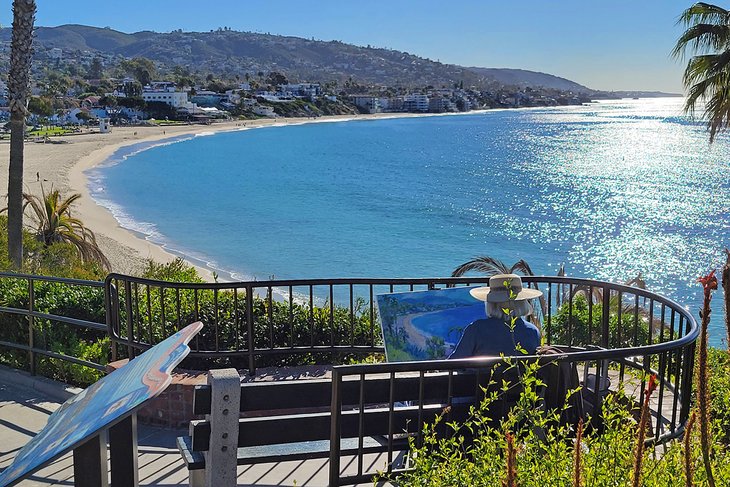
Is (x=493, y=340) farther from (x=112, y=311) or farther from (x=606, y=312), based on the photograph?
(x=112, y=311)

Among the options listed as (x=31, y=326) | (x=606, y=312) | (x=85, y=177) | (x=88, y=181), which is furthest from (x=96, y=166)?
(x=606, y=312)

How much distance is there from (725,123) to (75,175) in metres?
52.7

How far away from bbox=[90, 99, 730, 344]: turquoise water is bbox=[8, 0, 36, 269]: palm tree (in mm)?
14764

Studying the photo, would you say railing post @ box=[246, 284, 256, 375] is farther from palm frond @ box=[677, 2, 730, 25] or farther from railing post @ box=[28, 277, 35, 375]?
palm frond @ box=[677, 2, 730, 25]

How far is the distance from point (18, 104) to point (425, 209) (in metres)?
37.4

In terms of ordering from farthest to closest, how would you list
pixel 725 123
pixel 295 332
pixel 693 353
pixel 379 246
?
pixel 379 246
pixel 725 123
pixel 295 332
pixel 693 353

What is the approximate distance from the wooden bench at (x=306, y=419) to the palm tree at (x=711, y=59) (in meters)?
12.1

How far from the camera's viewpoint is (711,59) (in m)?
14.2

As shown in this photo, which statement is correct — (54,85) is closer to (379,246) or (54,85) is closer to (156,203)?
(156,203)

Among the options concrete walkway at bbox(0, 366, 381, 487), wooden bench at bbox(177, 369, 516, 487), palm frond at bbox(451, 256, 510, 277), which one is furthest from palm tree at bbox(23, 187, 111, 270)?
wooden bench at bbox(177, 369, 516, 487)

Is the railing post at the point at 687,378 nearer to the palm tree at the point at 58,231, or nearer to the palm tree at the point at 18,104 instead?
the palm tree at the point at 18,104

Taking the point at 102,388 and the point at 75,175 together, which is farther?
the point at 75,175

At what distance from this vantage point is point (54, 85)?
169m

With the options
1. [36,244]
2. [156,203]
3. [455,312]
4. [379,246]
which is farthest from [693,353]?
[156,203]
